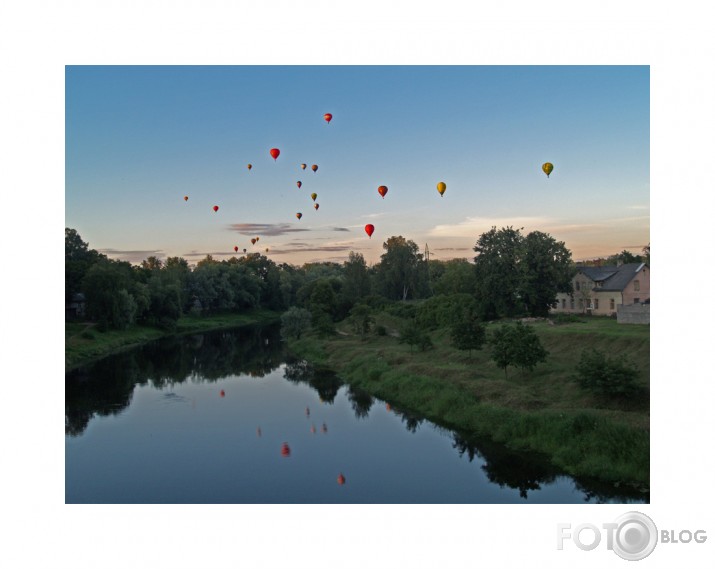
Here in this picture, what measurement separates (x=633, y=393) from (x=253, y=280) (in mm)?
66346

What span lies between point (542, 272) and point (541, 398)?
21.4m

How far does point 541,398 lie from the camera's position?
21078 mm

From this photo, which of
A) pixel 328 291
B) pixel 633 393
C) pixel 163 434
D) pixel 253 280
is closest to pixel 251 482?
pixel 163 434

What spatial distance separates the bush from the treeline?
13.1 meters

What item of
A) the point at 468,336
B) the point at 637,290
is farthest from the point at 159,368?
the point at 637,290

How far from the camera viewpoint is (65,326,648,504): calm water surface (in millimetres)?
15984

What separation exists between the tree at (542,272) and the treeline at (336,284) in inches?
2.7

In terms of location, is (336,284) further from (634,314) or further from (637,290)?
(634,314)

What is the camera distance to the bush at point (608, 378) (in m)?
18.9

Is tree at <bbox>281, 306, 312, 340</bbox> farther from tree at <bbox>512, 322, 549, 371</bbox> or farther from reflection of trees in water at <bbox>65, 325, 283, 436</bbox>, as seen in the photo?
tree at <bbox>512, 322, 549, 371</bbox>

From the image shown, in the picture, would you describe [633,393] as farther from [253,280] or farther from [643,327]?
[253,280]
